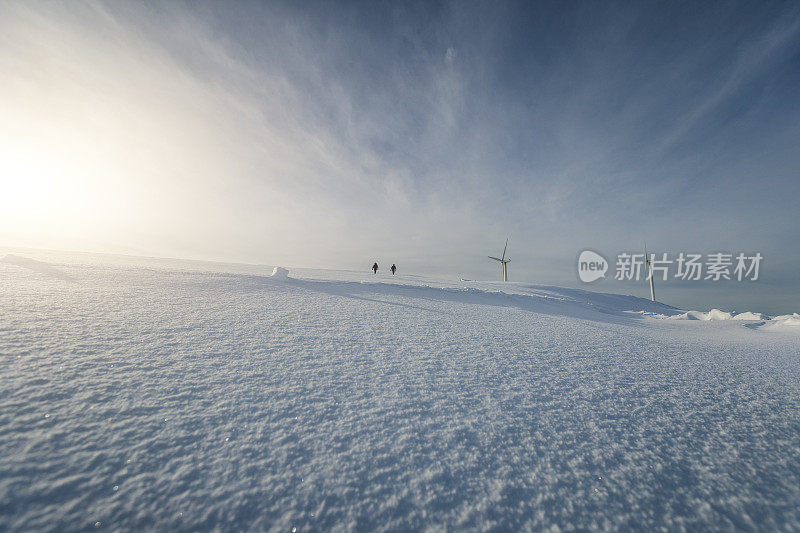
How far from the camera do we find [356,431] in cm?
262

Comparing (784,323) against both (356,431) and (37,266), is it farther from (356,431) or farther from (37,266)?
(37,266)

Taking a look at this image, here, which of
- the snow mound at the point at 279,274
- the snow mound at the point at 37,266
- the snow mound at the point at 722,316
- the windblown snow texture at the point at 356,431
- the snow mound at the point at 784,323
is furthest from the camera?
the snow mound at the point at 722,316

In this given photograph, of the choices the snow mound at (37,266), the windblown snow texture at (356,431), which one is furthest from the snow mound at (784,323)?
the snow mound at (37,266)

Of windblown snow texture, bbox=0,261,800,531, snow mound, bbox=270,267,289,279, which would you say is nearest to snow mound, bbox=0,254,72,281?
windblown snow texture, bbox=0,261,800,531

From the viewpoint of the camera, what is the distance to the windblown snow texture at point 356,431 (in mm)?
1952

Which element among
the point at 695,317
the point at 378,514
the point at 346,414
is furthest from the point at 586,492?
the point at 695,317

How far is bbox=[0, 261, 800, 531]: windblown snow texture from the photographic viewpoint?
6.40 ft

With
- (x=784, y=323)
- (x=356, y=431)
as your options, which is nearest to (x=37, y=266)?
(x=356, y=431)

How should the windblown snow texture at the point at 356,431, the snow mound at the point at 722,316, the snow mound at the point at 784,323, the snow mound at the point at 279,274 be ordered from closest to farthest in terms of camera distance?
the windblown snow texture at the point at 356,431, the snow mound at the point at 279,274, the snow mound at the point at 784,323, the snow mound at the point at 722,316

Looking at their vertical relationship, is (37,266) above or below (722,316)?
below

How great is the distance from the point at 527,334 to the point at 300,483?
18.3 feet

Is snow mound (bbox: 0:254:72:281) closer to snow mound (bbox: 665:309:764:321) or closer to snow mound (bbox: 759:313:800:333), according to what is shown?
snow mound (bbox: 665:309:764:321)

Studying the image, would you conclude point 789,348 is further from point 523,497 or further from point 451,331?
point 523,497

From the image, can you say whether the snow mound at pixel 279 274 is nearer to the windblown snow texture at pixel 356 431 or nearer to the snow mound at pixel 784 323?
the windblown snow texture at pixel 356 431
